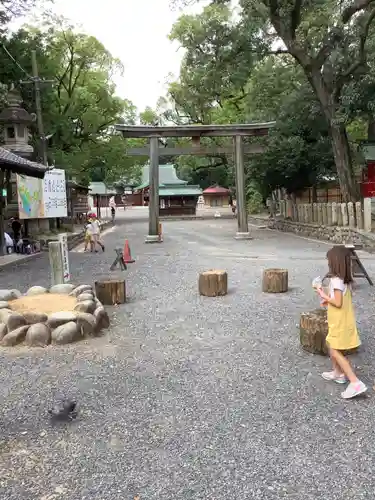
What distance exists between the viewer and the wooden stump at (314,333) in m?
5.20

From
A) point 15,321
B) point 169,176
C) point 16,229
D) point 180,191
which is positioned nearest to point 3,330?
point 15,321

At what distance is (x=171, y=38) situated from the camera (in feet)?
112

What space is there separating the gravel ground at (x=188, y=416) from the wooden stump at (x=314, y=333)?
12 centimetres

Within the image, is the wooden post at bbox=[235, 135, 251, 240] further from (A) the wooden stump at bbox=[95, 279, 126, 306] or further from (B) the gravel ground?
(B) the gravel ground

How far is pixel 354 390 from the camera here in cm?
407

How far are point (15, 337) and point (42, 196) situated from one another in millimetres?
13746

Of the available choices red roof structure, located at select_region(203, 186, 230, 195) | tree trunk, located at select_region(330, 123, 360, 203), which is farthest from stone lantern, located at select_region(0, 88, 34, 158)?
red roof structure, located at select_region(203, 186, 230, 195)

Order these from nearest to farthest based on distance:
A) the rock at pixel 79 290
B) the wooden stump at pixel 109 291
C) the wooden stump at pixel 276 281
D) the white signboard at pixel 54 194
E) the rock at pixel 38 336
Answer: the rock at pixel 38 336, the rock at pixel 79 290, the wooden stump at pixel 109 291, the wooden stump at pixel 276 281, the white signboard at pixel 54 194

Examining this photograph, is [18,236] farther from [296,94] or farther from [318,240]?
[296,94]

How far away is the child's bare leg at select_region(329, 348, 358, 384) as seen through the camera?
13.5ft

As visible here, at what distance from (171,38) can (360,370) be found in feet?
111

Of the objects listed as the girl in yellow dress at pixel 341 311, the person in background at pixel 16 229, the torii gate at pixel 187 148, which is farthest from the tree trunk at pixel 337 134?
the girl in yellow dress at pixel 341 311

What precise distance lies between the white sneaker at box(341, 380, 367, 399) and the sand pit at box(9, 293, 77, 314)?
393 cm

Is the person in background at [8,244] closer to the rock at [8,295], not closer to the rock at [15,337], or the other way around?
the rock at [8,295]
